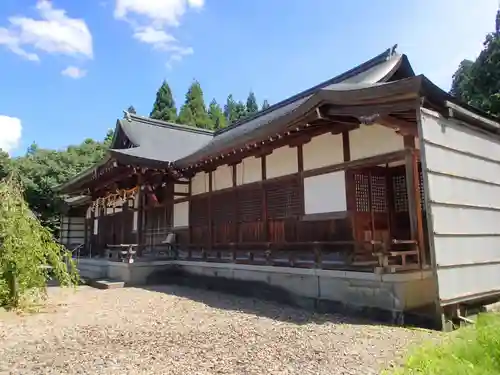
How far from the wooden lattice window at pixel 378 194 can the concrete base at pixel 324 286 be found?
2.03 metres

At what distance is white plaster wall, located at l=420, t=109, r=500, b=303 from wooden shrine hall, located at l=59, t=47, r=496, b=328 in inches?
6.6

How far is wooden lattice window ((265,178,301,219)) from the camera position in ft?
30.0

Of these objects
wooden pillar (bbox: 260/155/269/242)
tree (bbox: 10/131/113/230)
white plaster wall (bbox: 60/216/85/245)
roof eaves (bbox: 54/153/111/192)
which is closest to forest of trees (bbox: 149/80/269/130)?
tree (bbox: 10/131/113/230)

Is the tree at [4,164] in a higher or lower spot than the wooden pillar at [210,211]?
higher

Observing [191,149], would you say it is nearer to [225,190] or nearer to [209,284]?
[225,190]


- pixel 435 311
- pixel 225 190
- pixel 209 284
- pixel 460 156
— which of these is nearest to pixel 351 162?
pixel 460 156

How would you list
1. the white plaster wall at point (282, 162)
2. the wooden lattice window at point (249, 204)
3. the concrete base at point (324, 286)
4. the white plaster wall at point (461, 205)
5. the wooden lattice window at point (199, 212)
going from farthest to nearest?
the wooden lattice window at point (199, 212) < the wooden lattice window at point (249, 204) < the white plaster wall at point (282, 162) < the concrete base at point (324, 286) < the white plaster wall at point (461, 205)

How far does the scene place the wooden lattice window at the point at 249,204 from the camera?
1024cm

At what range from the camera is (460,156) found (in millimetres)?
6684

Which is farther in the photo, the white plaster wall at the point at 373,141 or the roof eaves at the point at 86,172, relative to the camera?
the roof eaves at the point at 86,172

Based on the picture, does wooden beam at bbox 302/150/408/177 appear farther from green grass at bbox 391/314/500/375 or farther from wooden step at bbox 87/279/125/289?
wooden step at bbox 87/279/125/289

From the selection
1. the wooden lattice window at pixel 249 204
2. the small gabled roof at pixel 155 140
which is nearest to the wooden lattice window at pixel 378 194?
the wooden lattice window at pixel 249 204

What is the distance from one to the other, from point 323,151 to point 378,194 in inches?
57.4

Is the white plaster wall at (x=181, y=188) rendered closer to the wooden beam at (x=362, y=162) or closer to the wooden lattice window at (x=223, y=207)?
the wooden lattice window at (x=223, y=207)
